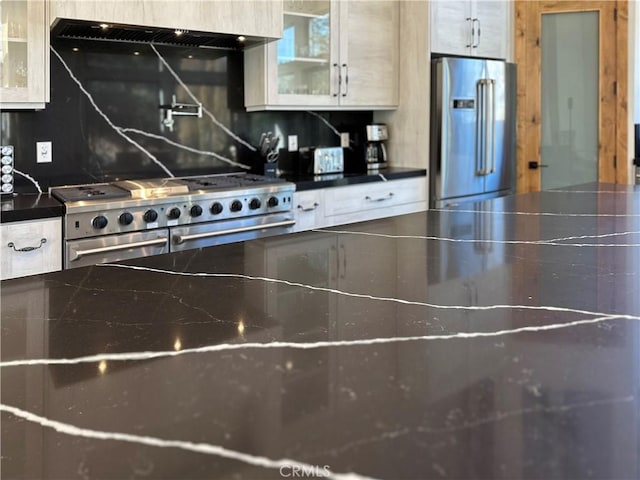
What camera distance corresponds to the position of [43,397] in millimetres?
897

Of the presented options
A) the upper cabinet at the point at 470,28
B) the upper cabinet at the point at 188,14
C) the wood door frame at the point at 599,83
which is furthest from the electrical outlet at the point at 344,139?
the wood door frame at the point at 599,83

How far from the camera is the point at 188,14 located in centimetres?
336

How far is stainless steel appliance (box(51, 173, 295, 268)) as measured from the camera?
2.96m

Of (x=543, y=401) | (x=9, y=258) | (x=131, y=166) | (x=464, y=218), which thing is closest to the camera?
(x=543, y=401)

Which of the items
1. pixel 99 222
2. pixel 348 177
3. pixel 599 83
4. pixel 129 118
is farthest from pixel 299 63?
pixel 599 83

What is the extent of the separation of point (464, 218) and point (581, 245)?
559 mm

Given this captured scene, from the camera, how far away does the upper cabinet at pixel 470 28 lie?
442cm

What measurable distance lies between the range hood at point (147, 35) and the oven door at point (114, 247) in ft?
3.22

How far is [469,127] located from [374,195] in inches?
34.5

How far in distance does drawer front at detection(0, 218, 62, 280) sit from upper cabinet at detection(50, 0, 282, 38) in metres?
0.92

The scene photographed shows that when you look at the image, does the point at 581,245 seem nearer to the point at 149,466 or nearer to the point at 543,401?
the point at 543,401

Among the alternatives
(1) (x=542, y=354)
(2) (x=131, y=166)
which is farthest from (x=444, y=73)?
(1) (x=542, y=354)

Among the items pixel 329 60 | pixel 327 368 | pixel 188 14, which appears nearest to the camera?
pixel 327 368

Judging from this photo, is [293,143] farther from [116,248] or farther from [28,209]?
[28,209]
